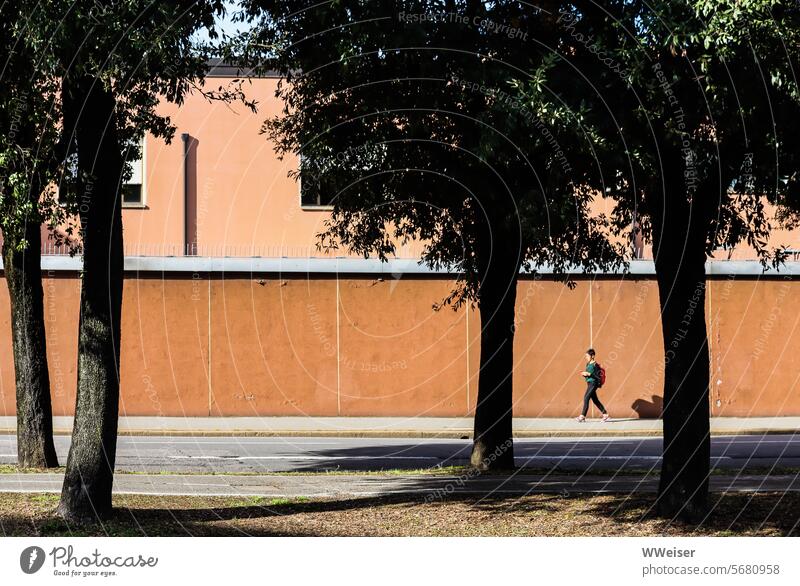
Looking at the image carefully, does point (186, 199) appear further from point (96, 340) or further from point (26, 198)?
point (96, 340)

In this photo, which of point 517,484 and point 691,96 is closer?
point 691,96

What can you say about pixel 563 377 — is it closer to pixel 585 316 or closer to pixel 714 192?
pixel 585 316

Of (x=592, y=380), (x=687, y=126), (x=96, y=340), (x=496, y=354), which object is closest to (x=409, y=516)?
(x=96, y=340)

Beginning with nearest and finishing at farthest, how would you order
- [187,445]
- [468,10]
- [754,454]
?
1. [468,10]
2. [754,454]
3. [187,445]

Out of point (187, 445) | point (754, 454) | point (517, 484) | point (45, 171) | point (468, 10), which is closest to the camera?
point (468, 10)

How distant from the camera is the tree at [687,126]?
32.7 ft

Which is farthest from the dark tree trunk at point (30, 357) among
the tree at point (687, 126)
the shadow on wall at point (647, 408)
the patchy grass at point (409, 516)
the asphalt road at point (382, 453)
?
the shadow on wall at point (647, 408)

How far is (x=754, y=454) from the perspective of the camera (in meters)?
19.8

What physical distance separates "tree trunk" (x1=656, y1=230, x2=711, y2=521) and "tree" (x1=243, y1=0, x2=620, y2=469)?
155cm

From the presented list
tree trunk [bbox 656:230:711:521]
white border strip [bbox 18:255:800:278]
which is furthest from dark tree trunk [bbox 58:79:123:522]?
white border strip [bbox 18:255:800:278]

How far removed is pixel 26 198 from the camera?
464 inches

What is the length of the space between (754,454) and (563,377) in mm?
7861

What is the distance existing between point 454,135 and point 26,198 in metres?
5.62

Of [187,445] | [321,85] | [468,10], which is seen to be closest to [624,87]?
[468,10]
